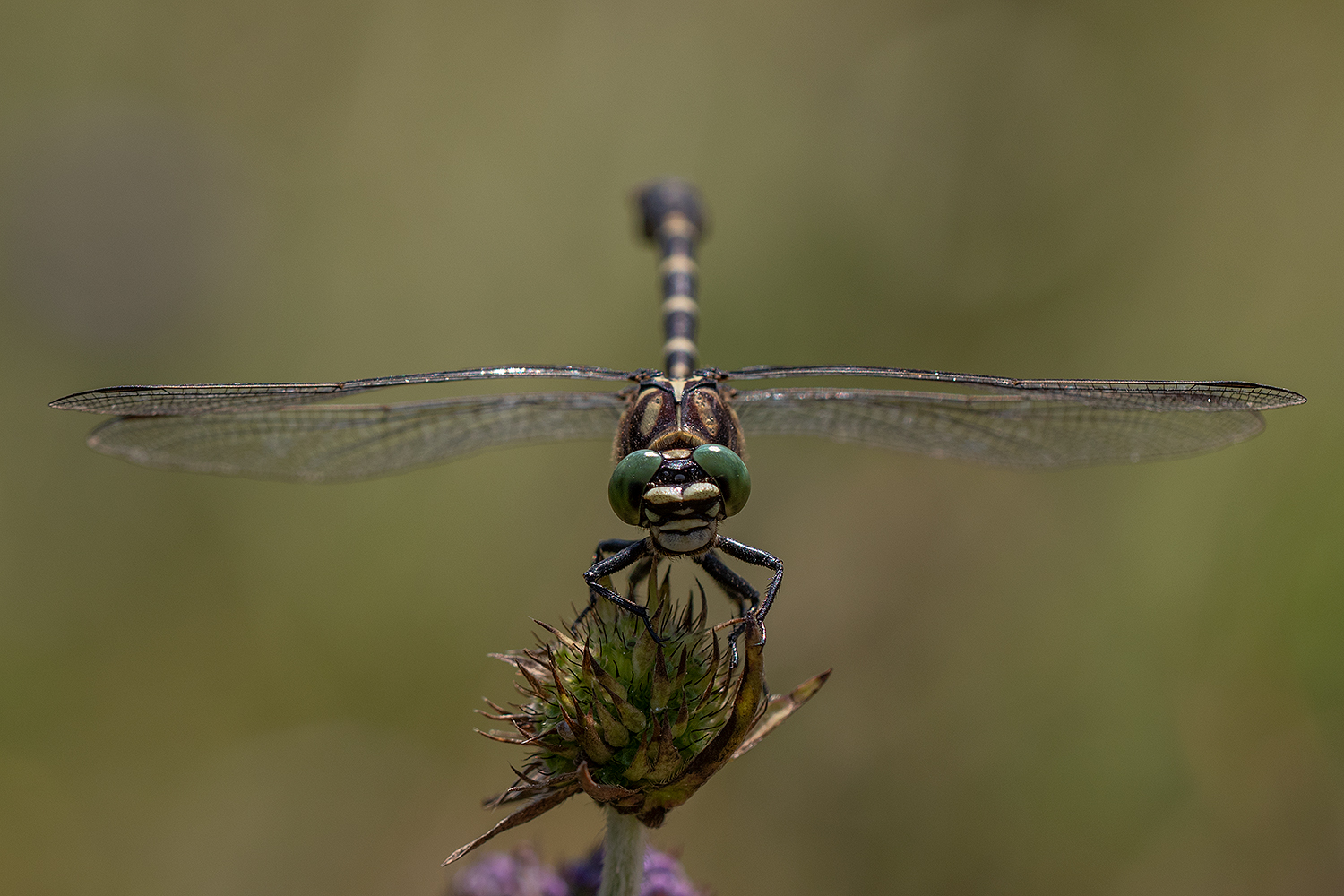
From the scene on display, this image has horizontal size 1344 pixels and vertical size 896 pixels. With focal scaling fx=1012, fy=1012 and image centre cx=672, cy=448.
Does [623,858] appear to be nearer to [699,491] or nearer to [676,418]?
[699,491]

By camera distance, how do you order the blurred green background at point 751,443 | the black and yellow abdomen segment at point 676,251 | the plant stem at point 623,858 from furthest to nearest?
1. the blurred green background at point 751,443
2. the black and yellow abdomen segment at point 676,251
3. the plant stem at point 623,858

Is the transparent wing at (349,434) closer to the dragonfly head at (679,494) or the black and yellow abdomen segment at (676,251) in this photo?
the black and yellow abdomen segment at (676,251)

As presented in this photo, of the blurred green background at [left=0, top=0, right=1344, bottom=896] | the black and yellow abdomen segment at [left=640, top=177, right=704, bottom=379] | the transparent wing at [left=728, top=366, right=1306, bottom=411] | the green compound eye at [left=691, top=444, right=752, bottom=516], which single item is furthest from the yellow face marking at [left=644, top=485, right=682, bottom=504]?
the blurred green background at [left=0, top=0, right=1344, bottom=896]

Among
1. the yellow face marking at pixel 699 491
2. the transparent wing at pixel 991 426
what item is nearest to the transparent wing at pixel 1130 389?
the transparent wing at pixel 991 426

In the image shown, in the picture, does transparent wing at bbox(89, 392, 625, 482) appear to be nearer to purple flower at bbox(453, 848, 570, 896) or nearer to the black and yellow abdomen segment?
the black and yellow abdomen segment

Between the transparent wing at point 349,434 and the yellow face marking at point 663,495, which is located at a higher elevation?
the transparent wing at point 349,434

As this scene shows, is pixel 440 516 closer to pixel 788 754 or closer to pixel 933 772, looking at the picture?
pixel 788 754

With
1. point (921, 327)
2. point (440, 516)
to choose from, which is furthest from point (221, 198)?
point (921, 327)
